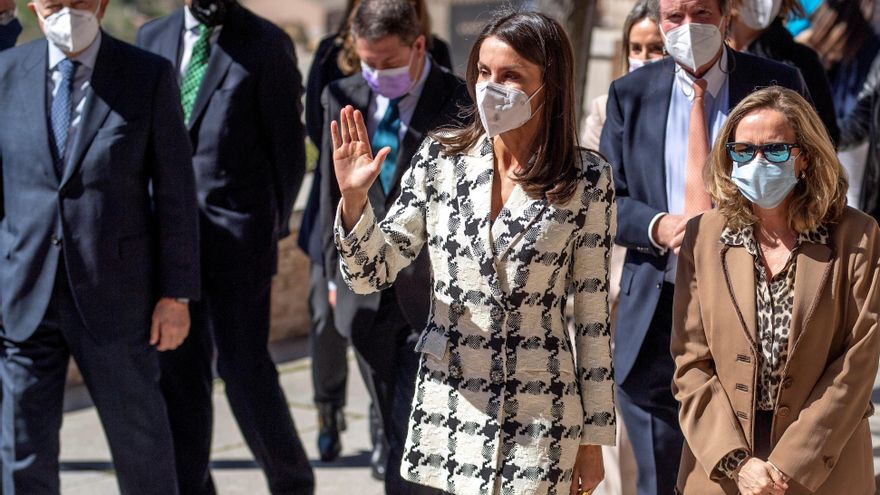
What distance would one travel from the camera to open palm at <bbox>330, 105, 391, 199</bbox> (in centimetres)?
358

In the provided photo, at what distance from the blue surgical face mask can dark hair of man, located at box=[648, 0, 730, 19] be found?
943mm

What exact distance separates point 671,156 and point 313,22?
25.7m

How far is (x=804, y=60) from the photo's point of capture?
538 cm

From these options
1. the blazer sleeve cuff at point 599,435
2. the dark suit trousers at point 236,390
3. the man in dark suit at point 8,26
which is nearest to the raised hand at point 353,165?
the blazer sleeve cuff at point 599,435

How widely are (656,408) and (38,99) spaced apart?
2.25 metres

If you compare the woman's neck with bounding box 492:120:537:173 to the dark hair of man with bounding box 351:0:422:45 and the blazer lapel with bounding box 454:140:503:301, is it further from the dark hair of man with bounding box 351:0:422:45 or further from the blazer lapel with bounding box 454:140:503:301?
the dark hair of man with bounding box 351:0:422:45

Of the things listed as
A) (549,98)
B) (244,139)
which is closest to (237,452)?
(244,139)

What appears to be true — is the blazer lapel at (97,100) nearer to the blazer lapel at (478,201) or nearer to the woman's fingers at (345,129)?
the woman's fingers at (345,129)

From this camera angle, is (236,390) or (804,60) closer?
(804,60)

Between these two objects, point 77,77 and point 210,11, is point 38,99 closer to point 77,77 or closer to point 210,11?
point 77,77

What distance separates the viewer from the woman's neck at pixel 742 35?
5703mm

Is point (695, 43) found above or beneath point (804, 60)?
above

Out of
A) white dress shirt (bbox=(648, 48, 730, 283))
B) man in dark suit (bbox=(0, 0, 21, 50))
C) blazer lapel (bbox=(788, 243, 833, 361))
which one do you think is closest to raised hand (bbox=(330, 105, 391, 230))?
blazer lapel (bbox=(788, 243, 833, 361))

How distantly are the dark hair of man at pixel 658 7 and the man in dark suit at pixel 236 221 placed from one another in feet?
4.64
